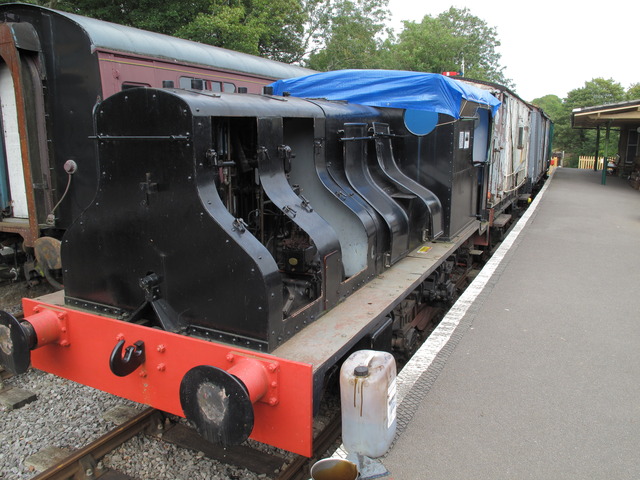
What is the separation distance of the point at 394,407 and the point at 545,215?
31.2ft

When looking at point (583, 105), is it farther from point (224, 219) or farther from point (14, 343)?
point (14, 343)

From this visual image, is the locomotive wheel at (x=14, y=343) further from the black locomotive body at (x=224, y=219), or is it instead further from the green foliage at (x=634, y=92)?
the green foliage at (x=634, y=92)

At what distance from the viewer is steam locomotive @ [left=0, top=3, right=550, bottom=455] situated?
277cm

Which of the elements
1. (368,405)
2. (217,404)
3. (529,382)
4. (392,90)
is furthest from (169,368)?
(392,90)

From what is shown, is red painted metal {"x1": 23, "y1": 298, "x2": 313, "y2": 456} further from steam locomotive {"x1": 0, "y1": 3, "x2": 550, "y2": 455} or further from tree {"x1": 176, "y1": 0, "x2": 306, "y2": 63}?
tree {"x1": 176, "y1": 0, "x2": 306, "y2": 63}

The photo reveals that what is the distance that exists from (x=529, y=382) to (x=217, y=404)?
2.33 meters

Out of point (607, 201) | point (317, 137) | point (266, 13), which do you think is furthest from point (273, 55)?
point (317, 137)

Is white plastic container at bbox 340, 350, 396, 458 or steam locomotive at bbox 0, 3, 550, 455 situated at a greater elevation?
steam locomotive at bbox 0, 3, 550, 455

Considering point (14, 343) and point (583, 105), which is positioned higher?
point (583, 105)

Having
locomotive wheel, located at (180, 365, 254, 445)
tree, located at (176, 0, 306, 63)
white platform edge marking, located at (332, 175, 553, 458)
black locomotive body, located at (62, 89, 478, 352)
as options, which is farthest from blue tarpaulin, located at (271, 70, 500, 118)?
tree, located at (176, 0, 306, 63)

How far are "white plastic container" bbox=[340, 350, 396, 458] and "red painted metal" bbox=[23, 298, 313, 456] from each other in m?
0.31

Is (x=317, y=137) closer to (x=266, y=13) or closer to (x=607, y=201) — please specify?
(x=607, y=201)

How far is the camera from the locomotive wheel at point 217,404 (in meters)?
2.42

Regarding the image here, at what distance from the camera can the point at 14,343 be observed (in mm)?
3062
